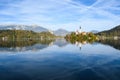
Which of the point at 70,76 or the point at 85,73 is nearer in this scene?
the point at 70,76

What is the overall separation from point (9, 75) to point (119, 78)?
1631 centimetres

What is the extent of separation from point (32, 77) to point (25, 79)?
5.03 feet

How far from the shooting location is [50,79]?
2872 cm

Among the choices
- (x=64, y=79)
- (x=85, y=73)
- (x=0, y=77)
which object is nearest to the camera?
(x=64, y=79)

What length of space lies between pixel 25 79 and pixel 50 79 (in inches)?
136

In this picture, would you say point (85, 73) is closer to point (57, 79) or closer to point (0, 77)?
point (57, 79)

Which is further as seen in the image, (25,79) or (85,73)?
(85,73)

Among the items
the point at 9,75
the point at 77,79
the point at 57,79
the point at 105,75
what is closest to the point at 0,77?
the point at 9,75

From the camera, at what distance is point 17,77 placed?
30203mm

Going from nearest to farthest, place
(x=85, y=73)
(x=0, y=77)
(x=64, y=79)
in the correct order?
(x=64, y=79) < (x=0, y=77) < (x=85, y=73)

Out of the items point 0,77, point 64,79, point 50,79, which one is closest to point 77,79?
point 64,79

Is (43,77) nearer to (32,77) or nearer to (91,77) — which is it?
(32,77)

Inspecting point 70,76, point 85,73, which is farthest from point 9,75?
point 85,73

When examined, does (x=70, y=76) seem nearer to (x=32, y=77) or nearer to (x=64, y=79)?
(x=64, y=79)
